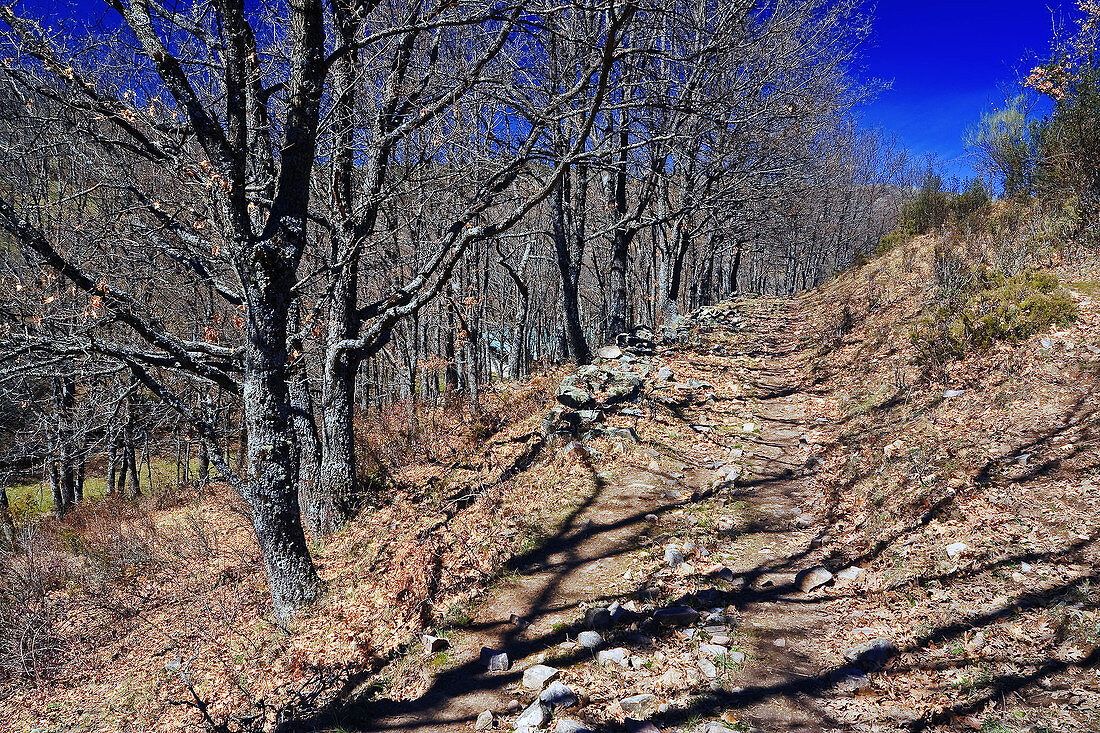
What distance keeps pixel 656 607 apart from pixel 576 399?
500 cm

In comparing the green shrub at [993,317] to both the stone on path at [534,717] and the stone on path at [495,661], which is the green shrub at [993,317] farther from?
the stone on path at [534,717]

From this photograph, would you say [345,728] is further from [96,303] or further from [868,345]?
[868,345]

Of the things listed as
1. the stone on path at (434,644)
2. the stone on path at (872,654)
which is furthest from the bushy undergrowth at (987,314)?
the stone on path at (434,644)

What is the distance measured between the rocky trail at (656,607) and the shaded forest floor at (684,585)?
24mm

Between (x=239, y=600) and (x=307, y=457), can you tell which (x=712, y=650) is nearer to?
(x=239, y=600)

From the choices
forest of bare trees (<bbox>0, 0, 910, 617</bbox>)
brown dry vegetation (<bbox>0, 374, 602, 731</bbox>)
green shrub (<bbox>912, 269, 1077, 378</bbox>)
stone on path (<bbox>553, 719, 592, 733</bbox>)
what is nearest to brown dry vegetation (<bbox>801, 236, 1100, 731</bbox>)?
green shrub (<bbox>912, 269, 1077, 378</bbox>)

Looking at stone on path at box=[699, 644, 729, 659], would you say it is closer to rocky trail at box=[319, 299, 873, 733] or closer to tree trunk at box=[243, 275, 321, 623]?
rocky trail at box=[319, 299, 873, 733]

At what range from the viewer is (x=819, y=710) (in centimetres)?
339

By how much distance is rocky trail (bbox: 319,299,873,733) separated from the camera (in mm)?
3578

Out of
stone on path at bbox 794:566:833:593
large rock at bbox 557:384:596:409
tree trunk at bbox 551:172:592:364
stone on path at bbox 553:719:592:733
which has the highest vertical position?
tree trunk at bbox 551:172:592:364

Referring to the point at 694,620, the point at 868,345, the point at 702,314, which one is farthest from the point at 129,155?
the point at 702,314

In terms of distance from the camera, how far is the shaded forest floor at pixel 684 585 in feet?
11.6

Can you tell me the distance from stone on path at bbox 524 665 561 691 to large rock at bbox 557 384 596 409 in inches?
213

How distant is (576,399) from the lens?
30.6ft
